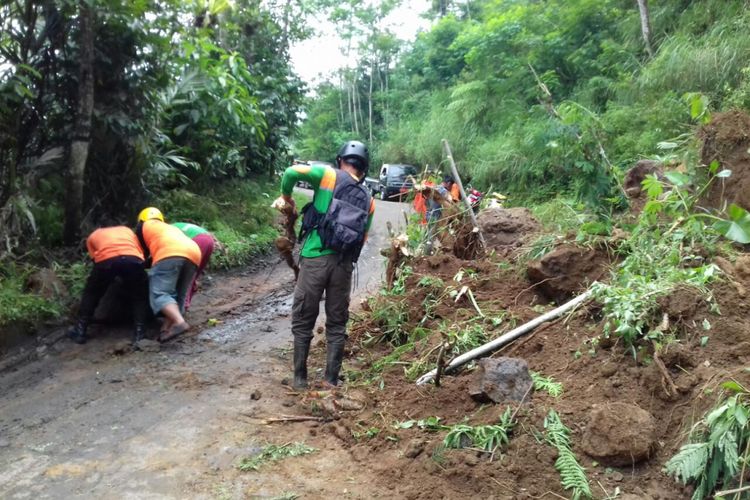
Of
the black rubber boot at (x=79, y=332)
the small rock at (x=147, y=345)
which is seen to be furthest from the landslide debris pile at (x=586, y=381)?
the black rubber boot at (x=79, y=332)

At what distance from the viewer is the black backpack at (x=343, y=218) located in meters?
4.83

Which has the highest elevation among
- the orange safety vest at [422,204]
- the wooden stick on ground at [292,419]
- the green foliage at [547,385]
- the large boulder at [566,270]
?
the orange safety vest at [422,204]

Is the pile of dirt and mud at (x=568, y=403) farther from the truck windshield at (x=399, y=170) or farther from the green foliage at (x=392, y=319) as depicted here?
the truck windshield at (x=399, y=170)

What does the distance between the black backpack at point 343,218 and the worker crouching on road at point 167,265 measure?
1.83 metres

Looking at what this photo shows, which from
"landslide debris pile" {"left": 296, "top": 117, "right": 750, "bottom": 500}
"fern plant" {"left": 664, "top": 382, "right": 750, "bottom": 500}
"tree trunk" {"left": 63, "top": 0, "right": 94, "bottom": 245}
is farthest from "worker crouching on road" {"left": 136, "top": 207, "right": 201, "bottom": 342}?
"fern plant" {"left": 664, "top": 382, "right": 750, "bottom": 500}

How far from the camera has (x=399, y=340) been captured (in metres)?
5.90

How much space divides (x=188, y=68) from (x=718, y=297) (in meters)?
7.99

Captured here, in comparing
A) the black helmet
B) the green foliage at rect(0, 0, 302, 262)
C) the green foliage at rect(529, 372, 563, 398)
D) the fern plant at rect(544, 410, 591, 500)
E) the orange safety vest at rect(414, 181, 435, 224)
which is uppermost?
the green foliage at rect(0, 0, 302, 262)

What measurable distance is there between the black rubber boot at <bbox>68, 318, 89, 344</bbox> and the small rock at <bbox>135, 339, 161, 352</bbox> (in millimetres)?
588

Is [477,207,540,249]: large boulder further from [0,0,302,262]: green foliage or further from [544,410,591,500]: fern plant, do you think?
[0,0,302,262]: green foliage

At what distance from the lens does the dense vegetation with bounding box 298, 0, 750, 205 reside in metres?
6.93

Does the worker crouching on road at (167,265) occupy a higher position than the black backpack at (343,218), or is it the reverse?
the black backpack at (343,218)

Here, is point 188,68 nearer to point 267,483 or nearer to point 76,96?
point 76,96

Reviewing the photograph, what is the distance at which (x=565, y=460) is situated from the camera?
10.8 ft
